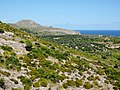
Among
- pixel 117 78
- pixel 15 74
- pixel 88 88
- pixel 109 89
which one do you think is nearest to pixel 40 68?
pixel 15 74

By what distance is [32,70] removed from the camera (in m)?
33.0

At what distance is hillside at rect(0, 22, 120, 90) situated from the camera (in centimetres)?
2978

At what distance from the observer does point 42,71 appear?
33750 mm

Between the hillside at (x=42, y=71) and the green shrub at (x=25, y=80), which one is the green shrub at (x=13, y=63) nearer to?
the hillside at (x=42, y=71)

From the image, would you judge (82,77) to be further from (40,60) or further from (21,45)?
(21,45)

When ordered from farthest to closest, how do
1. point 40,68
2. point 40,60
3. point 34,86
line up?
point 40,60 → point 40,68 → point 34,86

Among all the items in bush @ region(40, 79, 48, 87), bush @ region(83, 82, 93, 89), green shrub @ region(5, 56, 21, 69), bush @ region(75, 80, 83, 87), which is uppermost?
green shrub @ region(5, 56, 21, 69)

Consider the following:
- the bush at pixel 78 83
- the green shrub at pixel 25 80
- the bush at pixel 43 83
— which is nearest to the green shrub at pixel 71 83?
the bush at pixel 78 83

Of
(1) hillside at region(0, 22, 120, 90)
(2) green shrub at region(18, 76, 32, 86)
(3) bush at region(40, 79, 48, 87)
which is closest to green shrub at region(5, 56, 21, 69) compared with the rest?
(1) hillside at region(0, 22, 120, 90)

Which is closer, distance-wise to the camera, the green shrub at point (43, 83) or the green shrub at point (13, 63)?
the green shrub at point (43, 83)

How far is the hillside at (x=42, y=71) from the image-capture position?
29.8m

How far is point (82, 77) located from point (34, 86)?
10200mm

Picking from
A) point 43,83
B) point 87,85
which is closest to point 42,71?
point 43,83

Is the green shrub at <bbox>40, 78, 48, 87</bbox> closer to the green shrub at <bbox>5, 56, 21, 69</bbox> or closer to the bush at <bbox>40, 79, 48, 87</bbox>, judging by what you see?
the bush at <bbox>40, 79, 48, 87</bbox>
